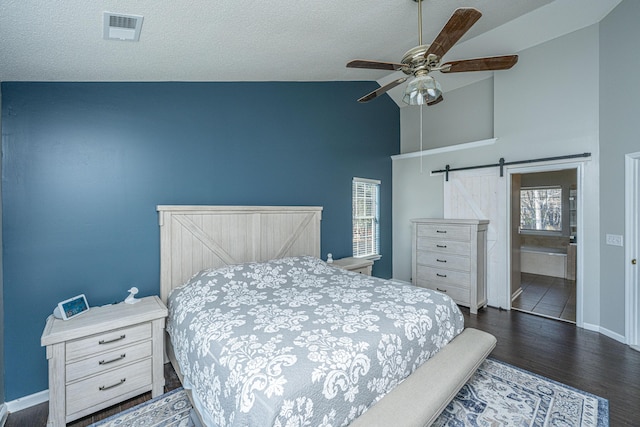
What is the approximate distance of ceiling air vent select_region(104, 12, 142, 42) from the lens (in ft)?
5.75

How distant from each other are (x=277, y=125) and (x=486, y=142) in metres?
3.18

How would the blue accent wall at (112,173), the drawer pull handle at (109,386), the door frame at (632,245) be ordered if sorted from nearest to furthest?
the drawer pull handle at (109,386) < the blue accent wall at (112,173) < the door frame at (632,245)

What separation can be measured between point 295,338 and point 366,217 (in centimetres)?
356

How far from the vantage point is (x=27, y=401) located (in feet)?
7.40

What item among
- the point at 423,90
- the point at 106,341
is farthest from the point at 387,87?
the point at 106,341

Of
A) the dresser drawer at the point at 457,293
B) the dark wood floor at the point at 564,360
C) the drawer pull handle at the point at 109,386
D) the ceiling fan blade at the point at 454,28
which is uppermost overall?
the ceiling fan blade at the point at 454,28

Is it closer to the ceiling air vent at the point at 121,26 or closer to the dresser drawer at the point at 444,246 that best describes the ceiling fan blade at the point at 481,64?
the ceiling air vent at the point at 121,26

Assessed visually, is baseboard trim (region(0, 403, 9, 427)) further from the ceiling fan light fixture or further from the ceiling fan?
the ceiling fan light fixture

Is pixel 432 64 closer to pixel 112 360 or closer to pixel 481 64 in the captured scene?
pixel 481 64

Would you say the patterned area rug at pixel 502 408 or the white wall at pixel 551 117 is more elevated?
the white wall at pixel 551 117

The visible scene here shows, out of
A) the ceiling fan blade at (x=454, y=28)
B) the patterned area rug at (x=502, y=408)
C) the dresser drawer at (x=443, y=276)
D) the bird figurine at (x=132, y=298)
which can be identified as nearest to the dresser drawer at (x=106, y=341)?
the bird figurine at (x=132, y=298)

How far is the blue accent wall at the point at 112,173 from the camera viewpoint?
2.25 m

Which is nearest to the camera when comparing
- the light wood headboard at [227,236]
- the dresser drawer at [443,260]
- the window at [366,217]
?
the light wood headboard at [227,236]

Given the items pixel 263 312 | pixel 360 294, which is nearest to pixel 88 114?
pixel 263 312
